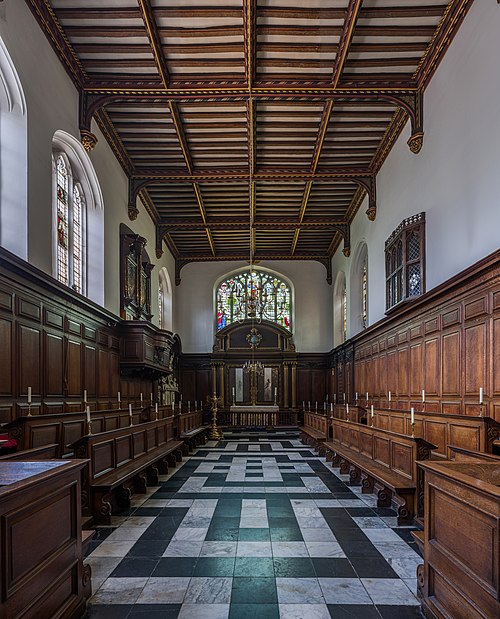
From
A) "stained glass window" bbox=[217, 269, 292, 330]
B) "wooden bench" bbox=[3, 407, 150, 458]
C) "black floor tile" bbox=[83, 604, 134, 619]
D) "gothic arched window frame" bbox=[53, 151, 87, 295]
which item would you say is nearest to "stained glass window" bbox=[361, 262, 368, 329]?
"stained glass window" bbox=[217, 269, 292, 330]

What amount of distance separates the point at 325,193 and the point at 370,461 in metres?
9.69

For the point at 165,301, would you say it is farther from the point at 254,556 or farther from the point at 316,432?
the point at 254,556

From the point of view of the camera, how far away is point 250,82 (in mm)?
9359

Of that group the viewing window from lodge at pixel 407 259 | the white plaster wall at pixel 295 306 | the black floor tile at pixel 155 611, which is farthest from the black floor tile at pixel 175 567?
the white plaster wall at pixel 295 306

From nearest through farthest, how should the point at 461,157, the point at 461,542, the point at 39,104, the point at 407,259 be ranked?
the point at 461,542
the point at 39,104
the point at 461,157
the point at 407,259

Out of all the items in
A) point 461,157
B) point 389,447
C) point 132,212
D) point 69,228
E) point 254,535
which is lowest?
point 254,535

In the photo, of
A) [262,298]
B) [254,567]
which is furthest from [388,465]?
[262,298]

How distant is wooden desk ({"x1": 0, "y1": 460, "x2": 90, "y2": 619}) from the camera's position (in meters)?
2.59

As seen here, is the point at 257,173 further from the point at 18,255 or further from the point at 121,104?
the point at 18,255

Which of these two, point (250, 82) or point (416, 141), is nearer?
point (250, 82)

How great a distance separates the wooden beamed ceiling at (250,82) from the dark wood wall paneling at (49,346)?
343cm

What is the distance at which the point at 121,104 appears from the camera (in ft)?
34.8

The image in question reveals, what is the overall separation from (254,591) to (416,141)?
8.56m

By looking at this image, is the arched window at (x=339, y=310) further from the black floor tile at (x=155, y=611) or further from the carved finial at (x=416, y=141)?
the black floor tile at (x=155, y=611)
